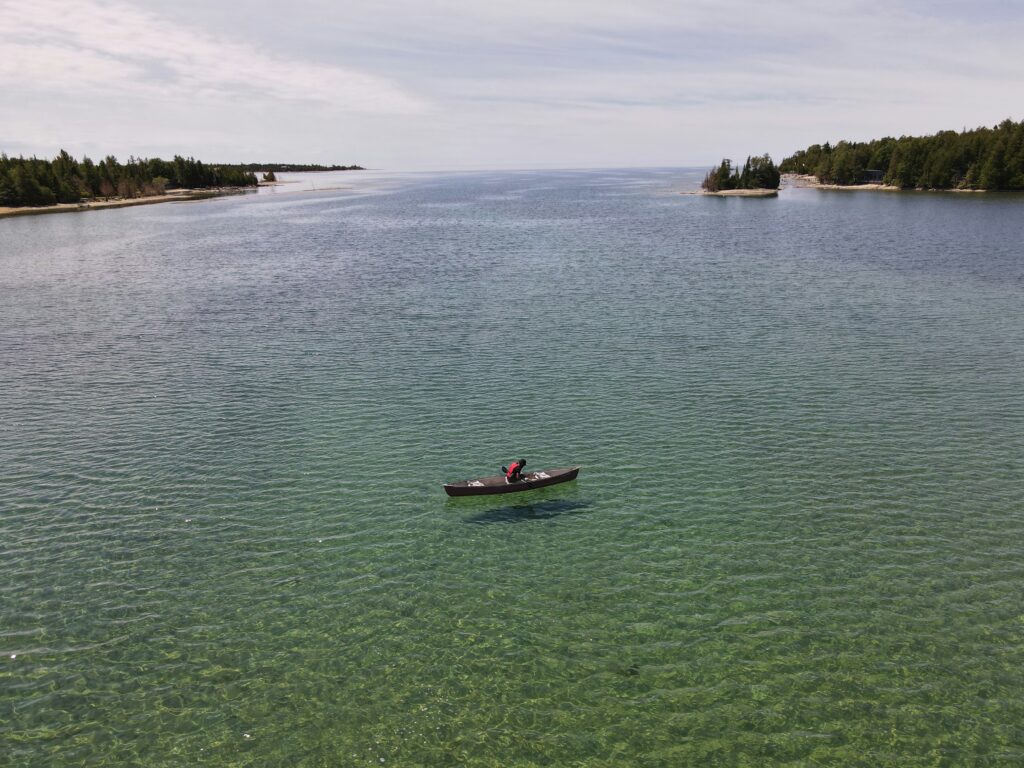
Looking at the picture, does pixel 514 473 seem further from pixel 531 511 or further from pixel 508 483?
pixel 531 511

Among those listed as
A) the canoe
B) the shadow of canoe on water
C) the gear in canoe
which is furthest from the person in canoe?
the shadow of canoe on water

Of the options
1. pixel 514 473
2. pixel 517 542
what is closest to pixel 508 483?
pixel 514 473

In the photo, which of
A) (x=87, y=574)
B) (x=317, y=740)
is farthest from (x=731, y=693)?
(x=87, y=574)

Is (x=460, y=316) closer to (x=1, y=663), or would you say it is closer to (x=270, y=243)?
(x=1, y=663)

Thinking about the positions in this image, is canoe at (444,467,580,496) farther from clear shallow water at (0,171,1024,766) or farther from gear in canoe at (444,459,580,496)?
→ clear shallow water at (0,171,1024,766)

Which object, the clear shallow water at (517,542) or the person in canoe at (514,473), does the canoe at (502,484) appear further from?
the clear shallow water at (517,542)

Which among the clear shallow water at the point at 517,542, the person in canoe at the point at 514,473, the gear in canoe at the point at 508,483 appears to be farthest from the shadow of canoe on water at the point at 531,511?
the person in canoe at the point at 514,473
